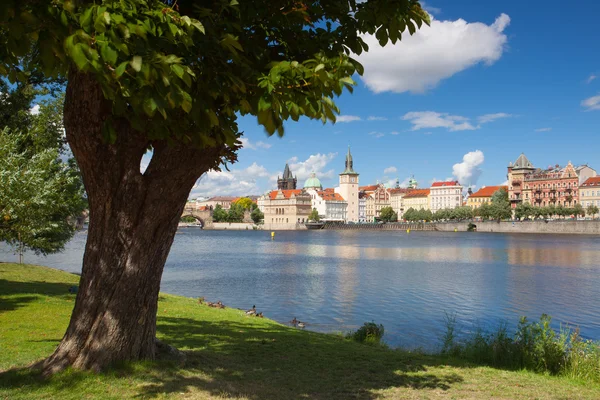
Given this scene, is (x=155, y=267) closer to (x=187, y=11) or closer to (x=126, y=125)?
(x=126, y=125)

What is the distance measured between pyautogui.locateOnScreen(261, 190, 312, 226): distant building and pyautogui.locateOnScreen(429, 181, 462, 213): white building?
162ft

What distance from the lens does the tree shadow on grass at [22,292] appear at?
12.3 m

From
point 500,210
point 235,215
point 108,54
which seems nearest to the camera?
point 108,54

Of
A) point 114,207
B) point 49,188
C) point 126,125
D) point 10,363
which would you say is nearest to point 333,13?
point 126,125

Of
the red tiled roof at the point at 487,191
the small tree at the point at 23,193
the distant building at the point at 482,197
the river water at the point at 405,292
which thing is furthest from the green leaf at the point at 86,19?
the red tiled roof at the point at 487,191

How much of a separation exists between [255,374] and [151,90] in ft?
15.3

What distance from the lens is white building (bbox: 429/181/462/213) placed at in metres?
187

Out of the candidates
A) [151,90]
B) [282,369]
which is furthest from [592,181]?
[151,90]

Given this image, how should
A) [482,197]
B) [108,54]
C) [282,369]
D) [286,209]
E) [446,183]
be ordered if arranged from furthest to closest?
[446,183] → [482,197] → [286,209] → [282,369] → [108,54]

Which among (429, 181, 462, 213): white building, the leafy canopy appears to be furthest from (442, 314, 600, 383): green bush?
(429, 181, 462, 213): white building

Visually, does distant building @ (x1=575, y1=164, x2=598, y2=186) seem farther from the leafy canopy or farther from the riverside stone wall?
the leafy canopy

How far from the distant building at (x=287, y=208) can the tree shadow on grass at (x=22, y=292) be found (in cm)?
15697

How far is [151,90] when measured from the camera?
3.52 meters

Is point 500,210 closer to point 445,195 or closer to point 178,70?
point 445,195
